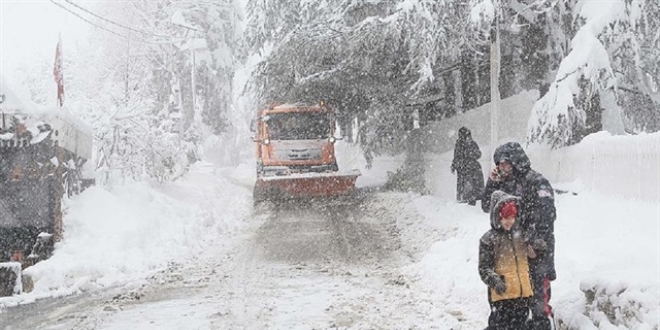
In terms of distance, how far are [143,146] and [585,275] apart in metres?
14.1

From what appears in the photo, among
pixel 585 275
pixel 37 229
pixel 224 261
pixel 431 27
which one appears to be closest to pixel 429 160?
pixel 431 27

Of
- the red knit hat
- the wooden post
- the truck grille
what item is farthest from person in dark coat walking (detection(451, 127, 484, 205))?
the red knit hat

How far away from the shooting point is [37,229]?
33.3 ft

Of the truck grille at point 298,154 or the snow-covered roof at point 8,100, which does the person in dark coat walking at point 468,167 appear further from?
the snow-covered roof at point 8,100

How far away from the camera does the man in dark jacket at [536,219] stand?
4961 millimetres

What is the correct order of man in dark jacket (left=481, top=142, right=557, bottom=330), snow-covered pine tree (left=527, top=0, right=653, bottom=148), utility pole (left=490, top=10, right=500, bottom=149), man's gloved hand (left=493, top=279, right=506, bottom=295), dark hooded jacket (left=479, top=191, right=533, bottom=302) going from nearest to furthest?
man's gloved hand (left=493, top=279, right=506, bottom=295)
dark hooded jacket (left=479, top=191, right=533, bottom=302)
man in dark jacket (left=481, top=142, right=557, bottom=330)
snow-covered pine tree (left=527, top=0, right=653, bottom=148)
utility pole (left=490, top=10, right=500, bottom=149)

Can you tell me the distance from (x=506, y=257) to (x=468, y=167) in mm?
8590

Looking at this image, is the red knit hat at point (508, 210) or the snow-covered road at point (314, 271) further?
the snow-covered road at point (314, 271)

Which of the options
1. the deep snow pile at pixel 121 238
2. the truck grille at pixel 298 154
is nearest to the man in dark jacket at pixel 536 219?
the deep snow pile at pixel 121 238

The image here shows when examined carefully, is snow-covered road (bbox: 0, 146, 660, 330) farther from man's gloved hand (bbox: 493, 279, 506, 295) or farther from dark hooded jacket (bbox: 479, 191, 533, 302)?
man's gloved hand (bbox: 493, 279, 506, 295)

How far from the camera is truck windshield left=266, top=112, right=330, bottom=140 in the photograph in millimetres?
19766

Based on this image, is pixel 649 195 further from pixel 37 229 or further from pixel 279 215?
pixel 279 215

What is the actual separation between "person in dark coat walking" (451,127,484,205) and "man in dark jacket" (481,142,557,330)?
7656 millimetres

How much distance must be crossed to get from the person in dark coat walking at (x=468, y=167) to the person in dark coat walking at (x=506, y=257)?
798 cm
